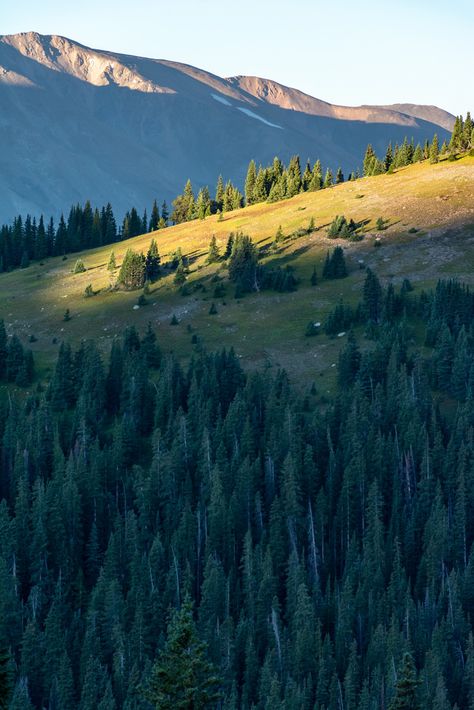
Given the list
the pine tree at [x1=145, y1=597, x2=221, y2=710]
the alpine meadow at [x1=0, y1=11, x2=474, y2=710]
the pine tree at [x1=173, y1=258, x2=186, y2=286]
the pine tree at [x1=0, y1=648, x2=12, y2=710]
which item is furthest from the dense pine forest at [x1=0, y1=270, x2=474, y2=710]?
the pine tree at [x1=0, y1=648, x2=12, y2=710]

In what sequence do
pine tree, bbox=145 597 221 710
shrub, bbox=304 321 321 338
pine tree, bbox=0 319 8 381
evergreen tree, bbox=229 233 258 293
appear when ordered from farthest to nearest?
1. evergreen tree, bbox=229 233 258 293
2. pine tree, bbox=0 319 8 381
3. shrub, bbox=304 321 321 338
4. pine tree, bbox=145 597 221 710

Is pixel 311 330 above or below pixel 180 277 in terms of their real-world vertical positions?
below

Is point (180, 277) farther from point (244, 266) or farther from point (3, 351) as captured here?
point (3, 351)

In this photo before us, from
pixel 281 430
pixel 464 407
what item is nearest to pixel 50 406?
pixel 281 430

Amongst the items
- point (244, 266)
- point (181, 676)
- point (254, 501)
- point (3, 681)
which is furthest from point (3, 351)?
point (3, 681)

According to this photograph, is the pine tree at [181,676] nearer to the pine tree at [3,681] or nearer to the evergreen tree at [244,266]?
the pine tree at [3,681]

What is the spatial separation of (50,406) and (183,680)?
371 feet

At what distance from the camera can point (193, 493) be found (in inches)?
5443

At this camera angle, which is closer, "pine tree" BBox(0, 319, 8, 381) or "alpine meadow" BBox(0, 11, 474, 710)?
"alpine meadow" BBox(0, 11, 474, 710)

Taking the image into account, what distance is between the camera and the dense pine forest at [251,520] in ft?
359

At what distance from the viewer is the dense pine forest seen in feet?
359

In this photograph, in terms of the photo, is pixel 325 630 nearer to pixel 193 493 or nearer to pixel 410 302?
pixel 193 493

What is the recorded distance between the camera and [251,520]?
132375mm

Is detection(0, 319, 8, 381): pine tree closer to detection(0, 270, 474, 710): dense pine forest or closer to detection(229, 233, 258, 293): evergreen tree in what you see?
detection(0, 270, 474, 710): dense pine forest
